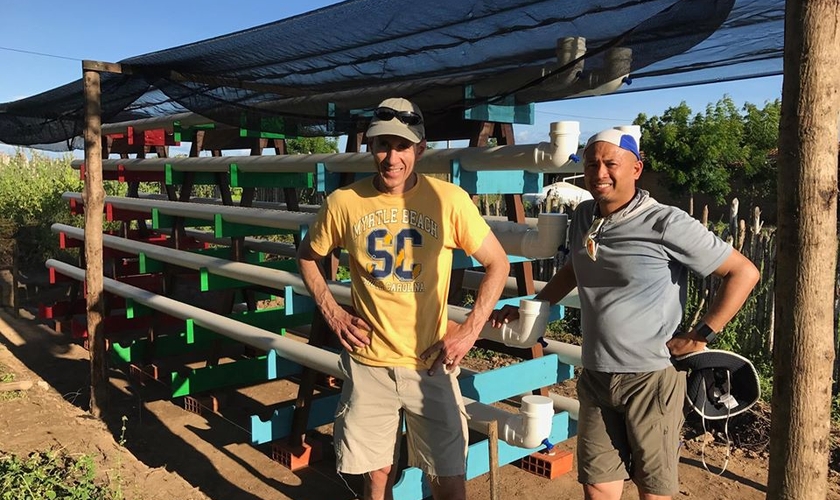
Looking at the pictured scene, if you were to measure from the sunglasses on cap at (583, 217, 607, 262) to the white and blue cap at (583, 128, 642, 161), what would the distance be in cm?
28

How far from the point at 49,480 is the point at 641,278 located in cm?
325

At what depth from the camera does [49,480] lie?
11.9 ft

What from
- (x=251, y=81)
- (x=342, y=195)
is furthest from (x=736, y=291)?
(x=251, y=81)

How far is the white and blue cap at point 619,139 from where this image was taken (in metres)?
2.50

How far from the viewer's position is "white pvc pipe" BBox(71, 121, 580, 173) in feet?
11.3

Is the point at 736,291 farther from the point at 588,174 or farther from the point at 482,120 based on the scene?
the point at 482,120

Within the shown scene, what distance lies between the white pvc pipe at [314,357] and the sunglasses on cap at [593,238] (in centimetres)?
99

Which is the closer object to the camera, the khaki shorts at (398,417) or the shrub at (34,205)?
the khaki shorts at (398,417)

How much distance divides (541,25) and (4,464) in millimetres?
3874

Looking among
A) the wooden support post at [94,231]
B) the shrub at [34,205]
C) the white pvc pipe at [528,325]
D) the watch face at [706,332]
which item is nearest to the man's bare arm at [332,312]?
the white pvc pipe at [528,325]

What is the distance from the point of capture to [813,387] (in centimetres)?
211

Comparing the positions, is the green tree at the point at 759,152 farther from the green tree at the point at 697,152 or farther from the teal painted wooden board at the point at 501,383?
the teal painted wooden board at the point at 501,383

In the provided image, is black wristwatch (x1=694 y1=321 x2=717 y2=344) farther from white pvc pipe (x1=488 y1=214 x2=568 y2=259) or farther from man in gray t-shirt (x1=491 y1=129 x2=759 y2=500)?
white pvc pipe (x1=488 y1=214 x2=568 y2=259)

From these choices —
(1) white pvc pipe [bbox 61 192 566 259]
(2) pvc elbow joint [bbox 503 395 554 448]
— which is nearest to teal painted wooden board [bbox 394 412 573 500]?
(2) pvc elbow joint [bbox 503 395 554 448]
